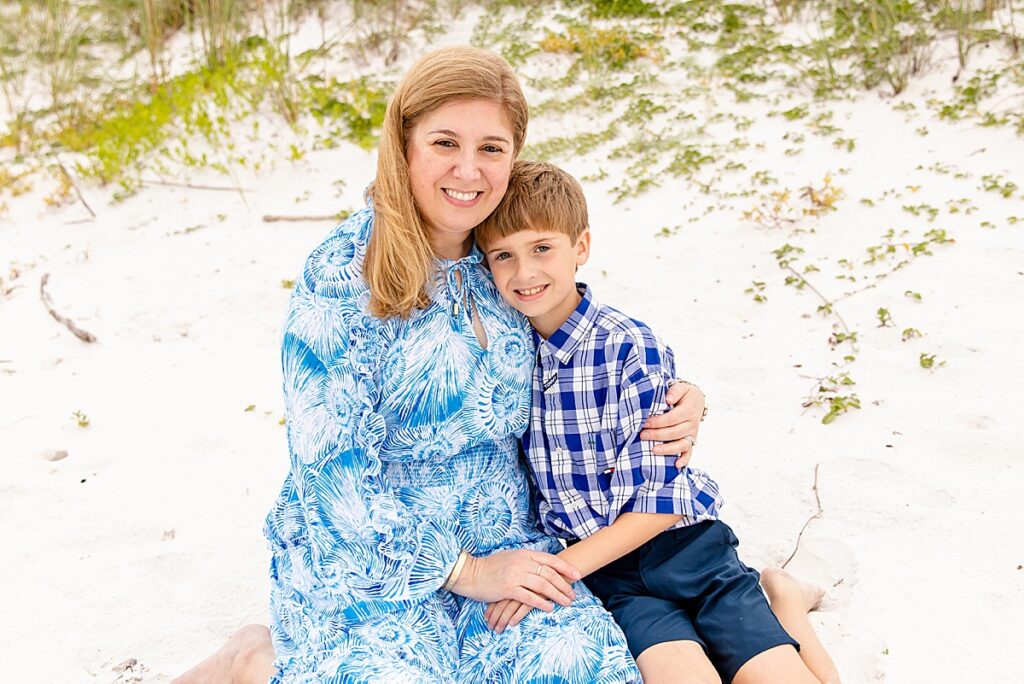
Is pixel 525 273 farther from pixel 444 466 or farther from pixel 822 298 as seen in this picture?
pixel 822 298

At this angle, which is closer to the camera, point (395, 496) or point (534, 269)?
point (395, 496)

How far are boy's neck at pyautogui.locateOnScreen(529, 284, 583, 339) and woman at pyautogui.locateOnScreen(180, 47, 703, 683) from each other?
16 centimetres

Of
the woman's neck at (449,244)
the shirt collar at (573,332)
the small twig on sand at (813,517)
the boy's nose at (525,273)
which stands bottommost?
the small twig on sand at (813,517)

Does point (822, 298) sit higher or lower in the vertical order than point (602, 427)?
lower

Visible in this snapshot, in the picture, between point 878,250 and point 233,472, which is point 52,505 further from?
point 878,250

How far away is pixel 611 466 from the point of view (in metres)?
2.37

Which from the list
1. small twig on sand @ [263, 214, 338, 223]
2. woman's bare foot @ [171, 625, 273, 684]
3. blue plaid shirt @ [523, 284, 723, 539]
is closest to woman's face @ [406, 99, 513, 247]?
blue plaid shirt @ [523, 284, 723, 539]

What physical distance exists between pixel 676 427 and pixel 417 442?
0.68 m

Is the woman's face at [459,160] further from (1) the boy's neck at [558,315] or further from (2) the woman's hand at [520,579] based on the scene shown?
(2) the woman's hand at [520,579]

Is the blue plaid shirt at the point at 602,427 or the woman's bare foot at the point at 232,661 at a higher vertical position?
the blue plaid shirt at the point at 602,427

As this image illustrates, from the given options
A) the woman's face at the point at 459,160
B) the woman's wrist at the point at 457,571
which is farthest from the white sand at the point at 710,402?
the woman's face at the point at 459,160

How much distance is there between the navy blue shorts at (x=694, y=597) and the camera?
2.20m

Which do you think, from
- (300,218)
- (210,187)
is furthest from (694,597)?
(210,187)

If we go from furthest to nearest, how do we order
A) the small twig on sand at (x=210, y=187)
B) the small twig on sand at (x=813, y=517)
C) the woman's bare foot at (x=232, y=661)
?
1. the small twig on sand at (x=210, y=187)
2. the small twig on sand at (x=813, y=517)
3. the woman's bare foot at (x=232, y=661)
